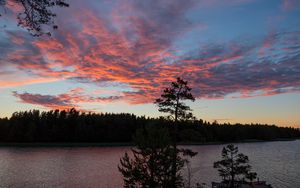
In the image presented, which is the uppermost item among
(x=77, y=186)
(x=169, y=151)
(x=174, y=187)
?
(x=169, y=151)

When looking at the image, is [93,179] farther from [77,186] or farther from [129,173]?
[129,173]

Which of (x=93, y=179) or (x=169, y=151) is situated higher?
(x=169, y=151)

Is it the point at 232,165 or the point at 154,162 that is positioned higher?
the point at 154,162

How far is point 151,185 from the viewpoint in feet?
93.9

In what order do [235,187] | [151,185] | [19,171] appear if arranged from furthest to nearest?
[19,171] → [235,187] → [151,185]

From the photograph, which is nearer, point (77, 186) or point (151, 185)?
point (151, 185)

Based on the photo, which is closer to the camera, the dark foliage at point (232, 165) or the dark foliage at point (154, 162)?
the dark foliage at point (154, 162)

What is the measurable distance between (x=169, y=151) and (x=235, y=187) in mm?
26504

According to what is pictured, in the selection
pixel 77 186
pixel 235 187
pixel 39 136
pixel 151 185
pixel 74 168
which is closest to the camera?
pixel 151 185

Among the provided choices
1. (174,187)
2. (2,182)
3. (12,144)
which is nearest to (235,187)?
(174,187)

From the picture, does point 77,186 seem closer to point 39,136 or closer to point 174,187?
point 174,187

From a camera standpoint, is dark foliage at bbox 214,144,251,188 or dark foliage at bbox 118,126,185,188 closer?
dark foliage at bbox 118,126,185,188

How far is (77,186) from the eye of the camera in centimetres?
6625

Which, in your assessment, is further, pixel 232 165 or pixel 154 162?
pixel 232 165
